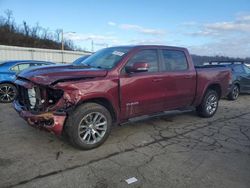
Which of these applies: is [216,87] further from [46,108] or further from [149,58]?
[46,108]

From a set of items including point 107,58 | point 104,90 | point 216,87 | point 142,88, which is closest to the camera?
point 104,90

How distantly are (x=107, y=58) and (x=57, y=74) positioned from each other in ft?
4.75

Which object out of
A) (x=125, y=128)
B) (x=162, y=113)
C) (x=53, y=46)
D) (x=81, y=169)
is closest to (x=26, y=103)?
(x=81, y=169)

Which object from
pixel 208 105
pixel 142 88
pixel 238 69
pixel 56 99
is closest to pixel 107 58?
pixel 142 88

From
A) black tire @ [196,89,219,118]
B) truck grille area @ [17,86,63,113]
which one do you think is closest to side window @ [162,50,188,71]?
Answer: black tire @ [196,89,219,118]

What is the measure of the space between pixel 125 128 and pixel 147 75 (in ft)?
4.59

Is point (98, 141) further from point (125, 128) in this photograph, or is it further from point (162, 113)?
point (162, 113)

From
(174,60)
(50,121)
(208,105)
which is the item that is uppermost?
(174,60)

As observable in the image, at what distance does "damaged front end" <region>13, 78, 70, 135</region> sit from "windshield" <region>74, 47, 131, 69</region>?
1286 millimetres

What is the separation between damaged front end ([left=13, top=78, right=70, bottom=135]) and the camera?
4.53 meters

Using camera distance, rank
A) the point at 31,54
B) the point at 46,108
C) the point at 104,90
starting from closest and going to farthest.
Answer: the point at 46,108, the point at 104,90, the point at 31,54

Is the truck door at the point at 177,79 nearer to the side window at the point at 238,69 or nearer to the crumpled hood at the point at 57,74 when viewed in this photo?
the crumpled hood at the point at 57,74

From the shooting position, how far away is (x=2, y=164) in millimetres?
4199

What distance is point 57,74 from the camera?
15.3 ft
